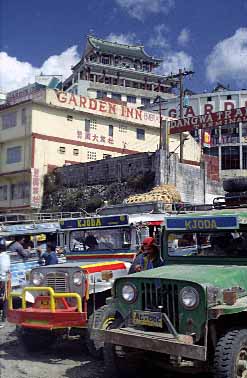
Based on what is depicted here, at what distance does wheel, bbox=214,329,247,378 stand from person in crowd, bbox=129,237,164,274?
206 cm

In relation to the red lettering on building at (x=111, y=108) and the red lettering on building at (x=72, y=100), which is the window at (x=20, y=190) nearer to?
the red lettering on building at (x=72, y=100)

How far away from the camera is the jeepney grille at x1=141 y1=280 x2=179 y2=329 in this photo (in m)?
5.22

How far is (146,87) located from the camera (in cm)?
7238

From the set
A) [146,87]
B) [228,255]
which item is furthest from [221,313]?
[146,87]

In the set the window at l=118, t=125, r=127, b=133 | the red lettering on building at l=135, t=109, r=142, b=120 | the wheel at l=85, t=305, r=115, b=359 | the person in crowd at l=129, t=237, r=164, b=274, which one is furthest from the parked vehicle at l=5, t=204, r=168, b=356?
the red lettering on building at l=135, t=109, r=142, b=120

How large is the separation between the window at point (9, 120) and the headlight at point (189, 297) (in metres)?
32.8

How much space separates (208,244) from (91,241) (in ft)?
11.5

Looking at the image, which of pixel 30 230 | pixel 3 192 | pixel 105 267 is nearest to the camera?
pixel 105 267

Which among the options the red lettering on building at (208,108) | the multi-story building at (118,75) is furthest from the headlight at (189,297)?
the multi-story building at (118,75)

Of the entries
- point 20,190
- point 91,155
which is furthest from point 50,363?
point 91,155

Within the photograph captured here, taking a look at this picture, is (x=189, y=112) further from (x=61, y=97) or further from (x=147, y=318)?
(x=147, y=318)

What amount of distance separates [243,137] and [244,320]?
51127 mm

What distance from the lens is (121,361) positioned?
5.68 meters

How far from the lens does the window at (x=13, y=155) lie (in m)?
35.8
